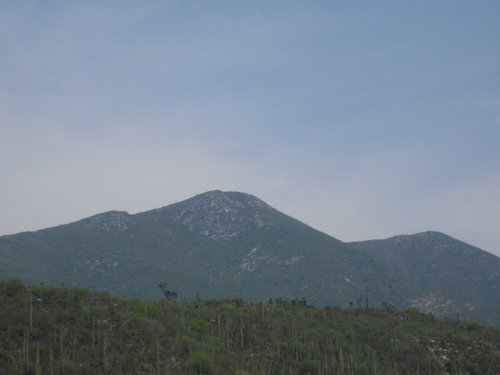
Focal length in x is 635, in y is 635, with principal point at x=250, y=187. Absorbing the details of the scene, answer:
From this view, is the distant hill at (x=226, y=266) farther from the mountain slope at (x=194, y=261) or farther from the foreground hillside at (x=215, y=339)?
the foreground hillside at (x=215, y=339)

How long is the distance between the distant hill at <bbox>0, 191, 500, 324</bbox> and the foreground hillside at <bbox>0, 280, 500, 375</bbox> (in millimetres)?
57753

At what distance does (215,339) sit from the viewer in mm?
62125

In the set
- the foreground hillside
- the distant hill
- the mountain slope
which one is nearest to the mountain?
the distant hill

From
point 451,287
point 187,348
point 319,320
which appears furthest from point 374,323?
point 451,287

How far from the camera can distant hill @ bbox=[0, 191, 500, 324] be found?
5778 inches

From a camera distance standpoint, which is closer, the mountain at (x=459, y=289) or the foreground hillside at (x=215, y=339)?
the foreground hillside at (x=215, y=339)

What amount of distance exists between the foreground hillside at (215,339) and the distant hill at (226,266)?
57.8m

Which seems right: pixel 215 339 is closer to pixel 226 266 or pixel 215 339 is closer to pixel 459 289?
pixel 226 266

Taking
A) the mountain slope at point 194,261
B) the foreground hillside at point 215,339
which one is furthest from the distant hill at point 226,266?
the foreground hillside at point 215,339

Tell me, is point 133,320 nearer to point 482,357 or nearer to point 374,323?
point 374,323

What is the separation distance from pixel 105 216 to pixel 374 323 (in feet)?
437

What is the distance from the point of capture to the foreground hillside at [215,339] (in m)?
50.3

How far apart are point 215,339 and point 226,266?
112m

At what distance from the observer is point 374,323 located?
79188 millimetres
